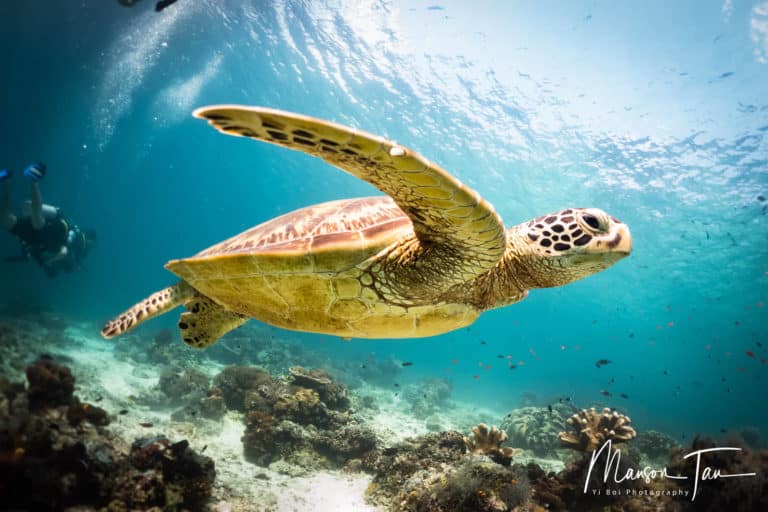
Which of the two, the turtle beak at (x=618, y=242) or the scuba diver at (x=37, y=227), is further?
the scuba diver at (x=37, y=227)

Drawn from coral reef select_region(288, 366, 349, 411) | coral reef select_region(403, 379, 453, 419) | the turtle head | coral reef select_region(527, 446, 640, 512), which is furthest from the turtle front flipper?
coral reef select_region(403, 379, 453, 419)

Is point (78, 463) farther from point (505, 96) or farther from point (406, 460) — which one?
point (505, 96)

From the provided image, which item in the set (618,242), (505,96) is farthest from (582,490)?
(505,96)

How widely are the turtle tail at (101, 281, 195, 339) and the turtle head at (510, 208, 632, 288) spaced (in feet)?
12.4

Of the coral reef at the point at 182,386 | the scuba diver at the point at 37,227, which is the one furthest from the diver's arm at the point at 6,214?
the coral reef at the point at 182,386

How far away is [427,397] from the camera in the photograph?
1725cm

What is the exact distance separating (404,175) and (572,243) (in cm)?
162

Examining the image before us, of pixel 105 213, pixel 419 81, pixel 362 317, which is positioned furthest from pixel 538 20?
pixel 105 213

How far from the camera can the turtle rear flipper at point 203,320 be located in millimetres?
3984

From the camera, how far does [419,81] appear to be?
19.4 m

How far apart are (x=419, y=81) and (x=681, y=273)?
27230 millimetres

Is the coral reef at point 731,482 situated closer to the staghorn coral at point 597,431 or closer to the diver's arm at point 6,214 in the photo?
the staghorn coral at point 597,431

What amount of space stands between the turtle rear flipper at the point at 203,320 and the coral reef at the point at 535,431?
843 cm

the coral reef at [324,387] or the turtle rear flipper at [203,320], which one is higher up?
the turtle rear flipper at [203,320]
